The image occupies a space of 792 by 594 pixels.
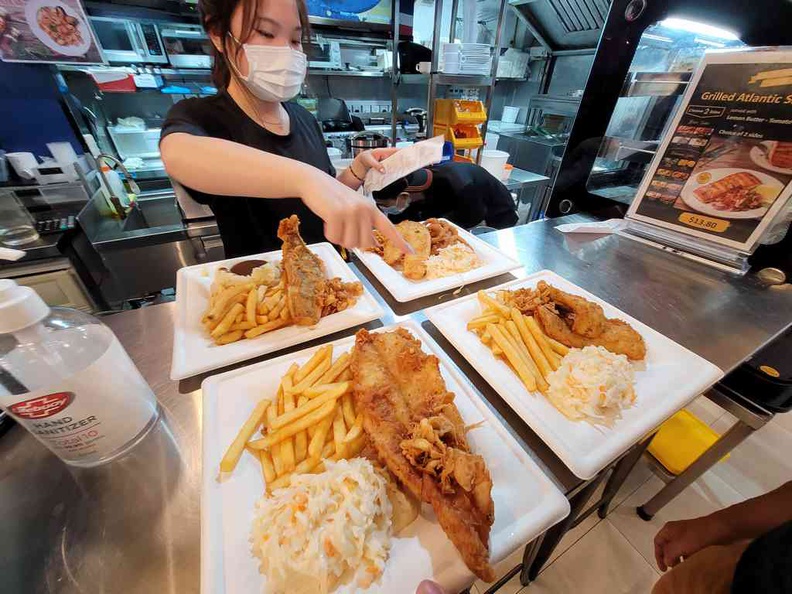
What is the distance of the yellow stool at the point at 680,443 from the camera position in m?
2.29

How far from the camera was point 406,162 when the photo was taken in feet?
6.49

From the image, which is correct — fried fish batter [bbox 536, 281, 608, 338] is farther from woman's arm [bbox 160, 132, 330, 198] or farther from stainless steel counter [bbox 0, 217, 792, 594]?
woman's arm [bbox 160, 132, 330, 198]

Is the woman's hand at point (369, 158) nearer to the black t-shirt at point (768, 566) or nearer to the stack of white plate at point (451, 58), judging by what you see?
the stack of white plate at point (451, 58)

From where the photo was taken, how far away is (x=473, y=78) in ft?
12.4

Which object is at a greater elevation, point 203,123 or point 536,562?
point 203,123

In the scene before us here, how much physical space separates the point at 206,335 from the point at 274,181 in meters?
0.71

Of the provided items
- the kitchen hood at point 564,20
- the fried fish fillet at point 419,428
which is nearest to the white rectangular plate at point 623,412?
the fried fish fillet at point 419,428

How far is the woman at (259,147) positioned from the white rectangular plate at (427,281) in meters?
0.43

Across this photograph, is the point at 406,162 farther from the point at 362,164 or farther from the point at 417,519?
the point at 417,519

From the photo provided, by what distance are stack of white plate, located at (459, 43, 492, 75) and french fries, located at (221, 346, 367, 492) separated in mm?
4157

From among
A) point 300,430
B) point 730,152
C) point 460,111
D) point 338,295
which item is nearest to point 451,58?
point 460,111

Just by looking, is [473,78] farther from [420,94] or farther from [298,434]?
[298,434]

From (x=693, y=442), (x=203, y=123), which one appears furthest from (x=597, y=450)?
(x=203, y=123)

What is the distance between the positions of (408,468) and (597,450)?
0.59m
